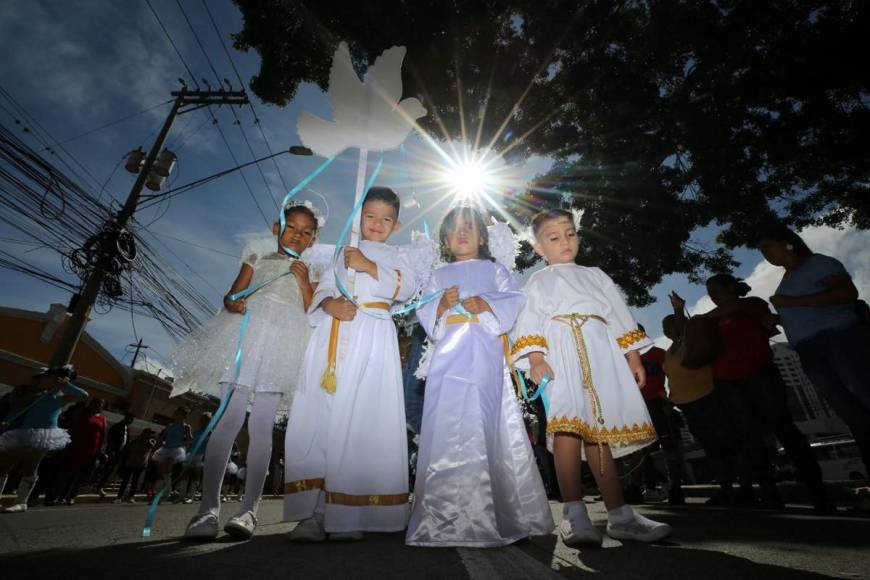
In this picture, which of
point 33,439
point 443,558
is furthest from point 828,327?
point 33,439

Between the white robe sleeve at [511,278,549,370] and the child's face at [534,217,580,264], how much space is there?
0.25m

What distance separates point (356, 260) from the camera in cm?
242

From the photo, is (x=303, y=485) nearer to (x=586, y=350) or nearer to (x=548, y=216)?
(x=586, y=350)

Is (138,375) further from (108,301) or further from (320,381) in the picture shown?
(320,381)

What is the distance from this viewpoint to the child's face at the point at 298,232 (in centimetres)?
289

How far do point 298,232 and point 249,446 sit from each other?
1.37 m

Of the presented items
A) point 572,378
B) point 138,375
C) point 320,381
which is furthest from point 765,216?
point 138,375

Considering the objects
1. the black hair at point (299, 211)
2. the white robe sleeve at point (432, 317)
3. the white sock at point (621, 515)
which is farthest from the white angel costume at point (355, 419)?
the white sock at point (621, 515)

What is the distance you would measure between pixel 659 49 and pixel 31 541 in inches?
322

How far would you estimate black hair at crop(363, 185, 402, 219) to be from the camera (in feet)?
8.94

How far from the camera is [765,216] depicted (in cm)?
773

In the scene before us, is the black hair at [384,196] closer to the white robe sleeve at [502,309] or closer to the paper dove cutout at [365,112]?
the paper dove cutout at [365,112]

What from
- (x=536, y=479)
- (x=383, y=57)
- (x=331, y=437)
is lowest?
(x=536, y=479)

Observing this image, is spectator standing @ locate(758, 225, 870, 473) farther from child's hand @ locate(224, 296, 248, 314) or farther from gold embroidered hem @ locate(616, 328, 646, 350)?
child's hand @ locate(224, 296, 248, 314)
